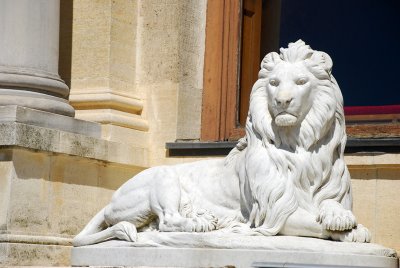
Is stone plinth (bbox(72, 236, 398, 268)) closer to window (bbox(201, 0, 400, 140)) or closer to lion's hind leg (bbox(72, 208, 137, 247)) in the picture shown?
lion's hind leg (bbox(72, 208, 137, 247))

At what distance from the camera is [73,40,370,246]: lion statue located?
11000 millimetres

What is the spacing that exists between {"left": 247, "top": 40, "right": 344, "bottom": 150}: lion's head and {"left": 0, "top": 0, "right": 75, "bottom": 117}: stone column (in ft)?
9.45

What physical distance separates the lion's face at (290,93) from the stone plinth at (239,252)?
90cm

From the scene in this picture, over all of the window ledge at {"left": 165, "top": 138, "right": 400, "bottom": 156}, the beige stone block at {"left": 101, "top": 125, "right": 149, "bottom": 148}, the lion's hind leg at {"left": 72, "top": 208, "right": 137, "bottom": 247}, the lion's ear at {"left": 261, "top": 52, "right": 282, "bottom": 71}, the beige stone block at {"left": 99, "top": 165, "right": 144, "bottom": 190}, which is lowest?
the lion's hind leg at {"left": 72, "top": 208, "right": 137, "bottom": 247}

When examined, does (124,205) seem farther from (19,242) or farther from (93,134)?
(93,134)

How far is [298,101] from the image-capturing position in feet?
36.3

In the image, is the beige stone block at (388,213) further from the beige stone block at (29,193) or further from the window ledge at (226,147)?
the beige stone block at (29,193)

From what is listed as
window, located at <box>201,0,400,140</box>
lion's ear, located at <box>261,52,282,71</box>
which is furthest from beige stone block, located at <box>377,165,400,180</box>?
lion's ear, located at <box>261,52,282,71</box>

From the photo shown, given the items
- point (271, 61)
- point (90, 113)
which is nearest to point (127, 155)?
point (90, 113)

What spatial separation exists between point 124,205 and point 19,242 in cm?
135

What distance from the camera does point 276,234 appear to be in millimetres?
11016

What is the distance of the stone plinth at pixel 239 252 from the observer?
10680 millimetres

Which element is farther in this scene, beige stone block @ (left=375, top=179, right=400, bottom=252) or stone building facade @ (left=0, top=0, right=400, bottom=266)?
beige stone block @ (left=375, top=179, right=400, bottom=252)

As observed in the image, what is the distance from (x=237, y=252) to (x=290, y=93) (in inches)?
48.2
